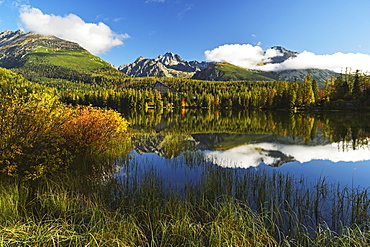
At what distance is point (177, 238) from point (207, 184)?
4201mm

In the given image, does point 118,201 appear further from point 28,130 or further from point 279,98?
point 279,98

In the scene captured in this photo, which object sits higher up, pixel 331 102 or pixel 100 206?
pixel 331 102

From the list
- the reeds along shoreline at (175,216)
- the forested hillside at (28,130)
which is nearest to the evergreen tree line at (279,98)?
the reeds along shoreline at (175,216)

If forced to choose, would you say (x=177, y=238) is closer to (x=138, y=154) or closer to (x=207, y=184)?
(x=207, y=184)

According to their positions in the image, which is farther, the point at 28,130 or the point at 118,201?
the point at 28,130

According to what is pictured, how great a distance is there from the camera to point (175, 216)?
6.53 meters

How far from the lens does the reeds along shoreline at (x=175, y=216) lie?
504 centimetres

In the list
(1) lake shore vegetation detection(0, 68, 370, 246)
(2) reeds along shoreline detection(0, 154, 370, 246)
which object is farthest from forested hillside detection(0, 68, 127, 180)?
(2) reeds along shoreline detection(0, 154, 370, 246)

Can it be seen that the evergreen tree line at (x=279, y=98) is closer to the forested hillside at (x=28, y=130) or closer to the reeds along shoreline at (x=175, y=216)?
the reeds along shoreline at (x=175, y=216)

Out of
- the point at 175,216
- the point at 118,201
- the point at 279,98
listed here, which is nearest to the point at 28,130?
the point at 118,201

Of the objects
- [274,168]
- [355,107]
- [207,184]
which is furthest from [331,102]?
[207,184]

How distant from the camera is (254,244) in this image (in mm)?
4953

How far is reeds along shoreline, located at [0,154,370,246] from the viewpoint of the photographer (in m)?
5.04

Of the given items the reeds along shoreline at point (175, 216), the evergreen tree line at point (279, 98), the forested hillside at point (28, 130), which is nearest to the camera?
the reeds along shoreline at point (175, 216)
